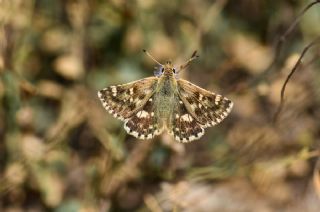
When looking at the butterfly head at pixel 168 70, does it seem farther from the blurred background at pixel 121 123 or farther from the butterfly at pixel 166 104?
the blurred background at pixel 121 123

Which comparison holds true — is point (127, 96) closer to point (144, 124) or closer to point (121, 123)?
point (144, 124)

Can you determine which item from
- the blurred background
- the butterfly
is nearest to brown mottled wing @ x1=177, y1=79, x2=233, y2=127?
the butterfly

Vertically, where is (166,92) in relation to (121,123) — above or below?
below

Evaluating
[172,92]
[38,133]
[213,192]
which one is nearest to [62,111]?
[38,133]

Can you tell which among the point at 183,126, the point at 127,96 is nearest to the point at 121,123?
the point at 127,96

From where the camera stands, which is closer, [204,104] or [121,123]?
[204,104]

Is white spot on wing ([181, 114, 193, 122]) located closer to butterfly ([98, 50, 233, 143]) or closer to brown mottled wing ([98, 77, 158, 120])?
butterfly ([98, 50, 233, 143])

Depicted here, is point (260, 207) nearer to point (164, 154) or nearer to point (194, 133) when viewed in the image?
point (164, 154)
